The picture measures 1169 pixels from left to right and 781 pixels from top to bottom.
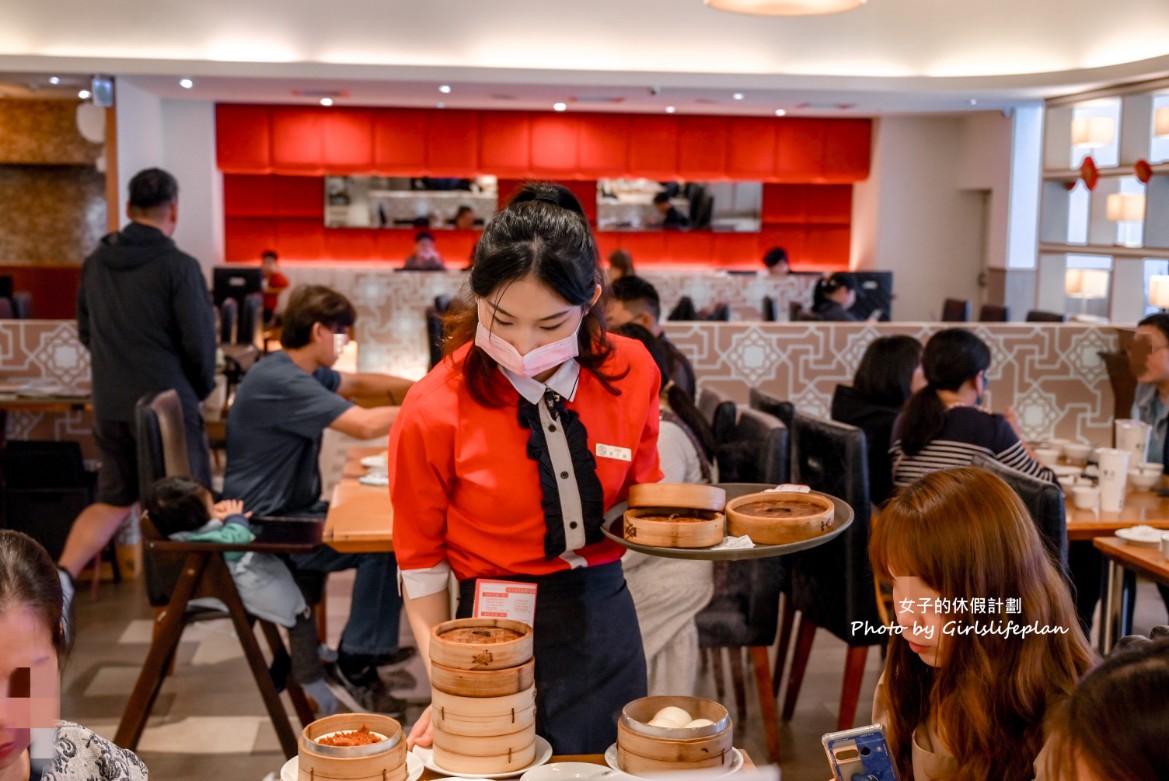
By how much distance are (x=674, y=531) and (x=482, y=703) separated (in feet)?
1.16

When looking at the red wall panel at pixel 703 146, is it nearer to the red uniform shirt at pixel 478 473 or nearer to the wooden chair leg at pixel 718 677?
the wooden chair leg at pixel 718 677

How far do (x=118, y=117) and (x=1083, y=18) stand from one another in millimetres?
6634

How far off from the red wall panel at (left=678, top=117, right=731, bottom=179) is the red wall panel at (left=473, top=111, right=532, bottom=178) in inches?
63.7

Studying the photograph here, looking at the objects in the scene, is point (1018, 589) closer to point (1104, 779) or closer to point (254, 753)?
point (1104, 779)

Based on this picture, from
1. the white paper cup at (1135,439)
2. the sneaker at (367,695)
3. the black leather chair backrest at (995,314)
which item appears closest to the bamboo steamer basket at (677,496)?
the sneaker at (367,695)

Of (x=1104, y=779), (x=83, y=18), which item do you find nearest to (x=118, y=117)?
(x=83, y=18)

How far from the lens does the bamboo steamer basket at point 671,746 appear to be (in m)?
1.59

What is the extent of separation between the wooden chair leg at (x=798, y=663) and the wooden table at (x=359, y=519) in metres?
1.35

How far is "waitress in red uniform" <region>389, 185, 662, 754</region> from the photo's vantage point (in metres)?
1.77

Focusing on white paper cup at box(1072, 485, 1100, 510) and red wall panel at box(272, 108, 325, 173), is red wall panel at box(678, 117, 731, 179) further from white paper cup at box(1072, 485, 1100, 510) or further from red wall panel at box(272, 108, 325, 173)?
white paper cup at box(1072, 485, 1100, 510)

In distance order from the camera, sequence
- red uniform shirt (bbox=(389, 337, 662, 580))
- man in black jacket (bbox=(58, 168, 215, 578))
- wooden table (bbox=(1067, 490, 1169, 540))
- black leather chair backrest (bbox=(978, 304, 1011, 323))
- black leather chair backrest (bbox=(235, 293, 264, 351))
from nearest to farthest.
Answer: red uniform shirt (bbox=(389, 337, 662, 580)) → wooden table (bbox=(1067, 490, 1169, 540)) → man in black jacket (bbox=(58, 168, 215, 578)) → black leather chair backrest (bbox=(978, 304, 1011, 323)) → black leather chair backrest (bbox=(235, 293, 264, 351))

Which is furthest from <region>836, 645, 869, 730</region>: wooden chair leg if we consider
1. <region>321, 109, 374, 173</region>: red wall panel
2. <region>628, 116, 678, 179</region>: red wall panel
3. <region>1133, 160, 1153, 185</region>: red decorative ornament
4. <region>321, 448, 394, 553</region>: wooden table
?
<region>321, 109, 374, 173</region>: red wall panel

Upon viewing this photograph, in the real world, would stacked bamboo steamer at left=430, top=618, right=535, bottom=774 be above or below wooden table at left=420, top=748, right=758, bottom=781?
above

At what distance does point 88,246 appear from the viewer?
38.8 feet
